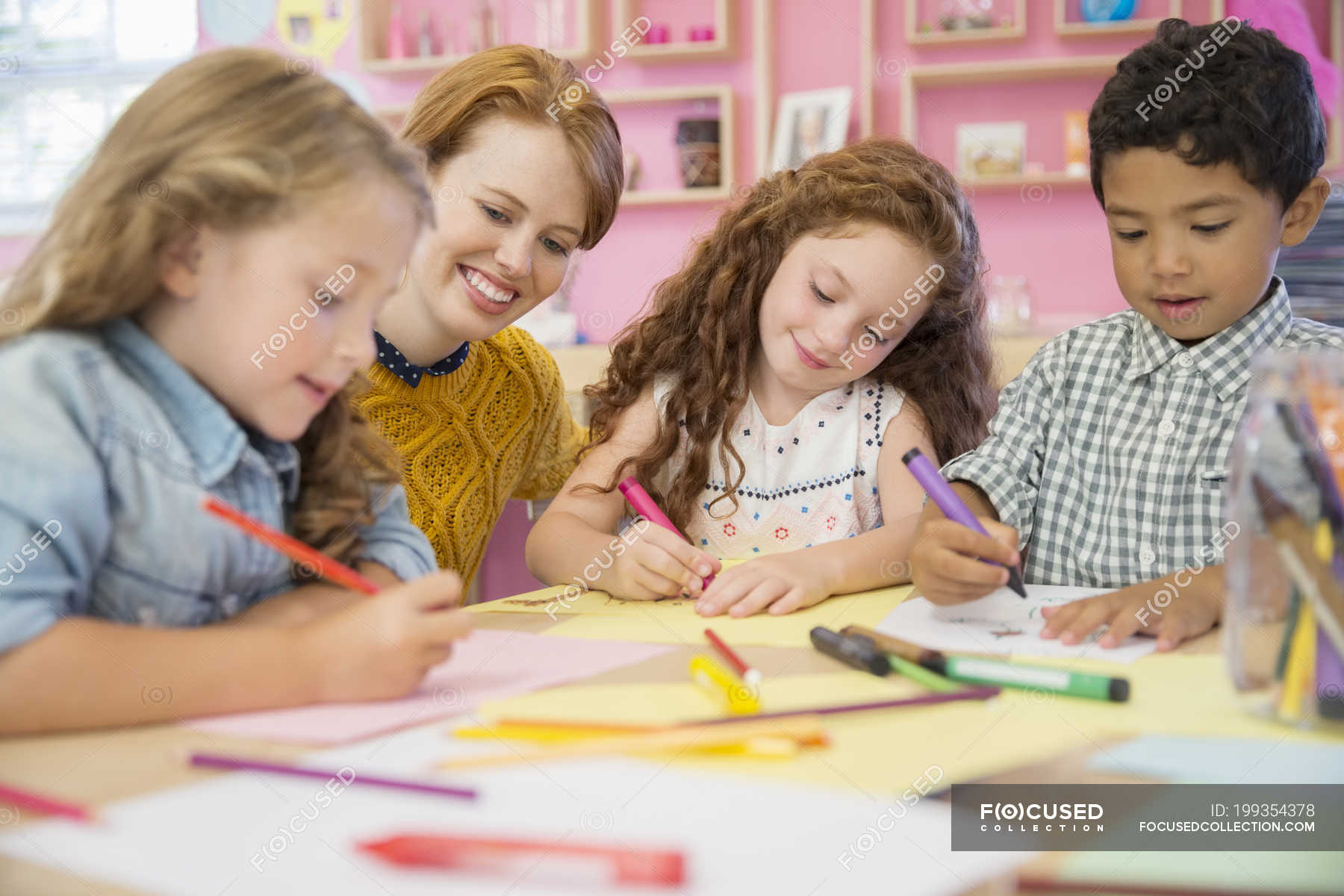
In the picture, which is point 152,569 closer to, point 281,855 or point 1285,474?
point 281,855

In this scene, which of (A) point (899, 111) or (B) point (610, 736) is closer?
(B) point (610, 736)

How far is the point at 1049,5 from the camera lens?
3.09 metres

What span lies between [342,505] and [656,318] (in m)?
0.74

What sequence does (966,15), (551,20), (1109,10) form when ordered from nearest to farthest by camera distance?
(1109,10) < (966,15) < (551,20)

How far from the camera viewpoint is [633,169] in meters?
3.47

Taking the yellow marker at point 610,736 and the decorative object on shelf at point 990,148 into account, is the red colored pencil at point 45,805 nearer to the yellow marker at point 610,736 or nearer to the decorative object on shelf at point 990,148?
the yellow marker at point 610,736

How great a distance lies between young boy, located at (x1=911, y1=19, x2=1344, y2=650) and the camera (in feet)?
3.33

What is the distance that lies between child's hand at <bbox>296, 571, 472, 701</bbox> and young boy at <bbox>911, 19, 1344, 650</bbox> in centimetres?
42

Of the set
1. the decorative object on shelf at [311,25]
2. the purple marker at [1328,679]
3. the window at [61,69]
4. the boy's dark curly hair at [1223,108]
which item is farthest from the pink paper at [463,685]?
the window at [61,69]

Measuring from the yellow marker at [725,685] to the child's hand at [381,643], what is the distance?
14 centimetres

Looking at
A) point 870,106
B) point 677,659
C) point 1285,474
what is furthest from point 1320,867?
point 870,106

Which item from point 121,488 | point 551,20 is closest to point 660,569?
point 121,488

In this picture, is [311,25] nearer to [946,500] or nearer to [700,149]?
[700,149]

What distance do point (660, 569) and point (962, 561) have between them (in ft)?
0.90
